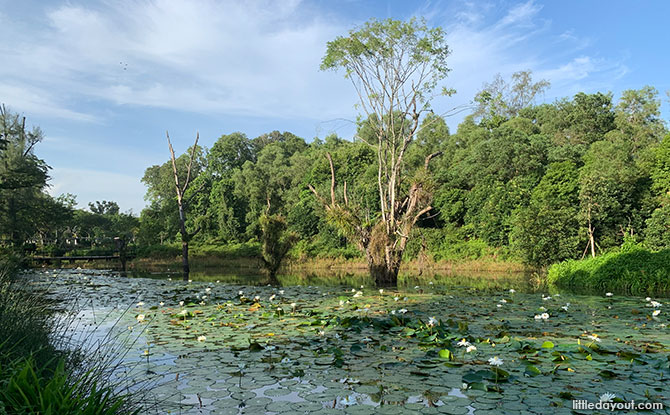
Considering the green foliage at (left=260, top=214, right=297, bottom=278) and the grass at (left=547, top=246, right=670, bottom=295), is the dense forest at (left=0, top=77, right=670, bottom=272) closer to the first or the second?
the green foliage at (left=260, top=214, right=297, bottom=278)

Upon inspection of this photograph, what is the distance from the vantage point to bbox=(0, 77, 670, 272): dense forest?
21.7m

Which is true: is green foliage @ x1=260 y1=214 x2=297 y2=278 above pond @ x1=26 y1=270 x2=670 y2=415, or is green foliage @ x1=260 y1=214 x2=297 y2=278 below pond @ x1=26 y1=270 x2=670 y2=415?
above

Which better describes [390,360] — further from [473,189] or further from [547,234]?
[473,189]

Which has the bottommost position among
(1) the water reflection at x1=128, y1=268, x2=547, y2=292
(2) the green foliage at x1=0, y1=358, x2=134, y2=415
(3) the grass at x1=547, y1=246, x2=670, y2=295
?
(1) the water reflection at x1=128, y1=268, x2=547, y2=292

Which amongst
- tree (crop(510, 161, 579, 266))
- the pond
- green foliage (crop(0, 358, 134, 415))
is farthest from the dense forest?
green foliage (crop(0, 358, 134, 415))

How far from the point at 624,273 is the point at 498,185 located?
15.7 metres

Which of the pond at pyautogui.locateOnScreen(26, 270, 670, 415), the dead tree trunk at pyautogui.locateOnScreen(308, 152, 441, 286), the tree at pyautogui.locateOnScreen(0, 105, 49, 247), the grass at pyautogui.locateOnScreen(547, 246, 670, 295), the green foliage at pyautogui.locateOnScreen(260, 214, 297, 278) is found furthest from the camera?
the tree at pyautogui.locateOnScreen(0, 105, 49, 247)

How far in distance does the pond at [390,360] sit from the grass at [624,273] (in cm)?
548

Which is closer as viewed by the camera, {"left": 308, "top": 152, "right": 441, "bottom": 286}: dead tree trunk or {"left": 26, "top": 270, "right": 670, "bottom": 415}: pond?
{"left": 26, "top": 270, "right": 670, "bottom": 415}: pond

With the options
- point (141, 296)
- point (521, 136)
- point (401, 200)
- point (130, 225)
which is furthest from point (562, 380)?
point (130, 225)

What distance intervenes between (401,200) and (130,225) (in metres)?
38.7

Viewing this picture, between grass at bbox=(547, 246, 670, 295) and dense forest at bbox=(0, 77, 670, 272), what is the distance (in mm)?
4362

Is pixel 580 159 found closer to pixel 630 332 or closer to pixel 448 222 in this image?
pixel 448 222

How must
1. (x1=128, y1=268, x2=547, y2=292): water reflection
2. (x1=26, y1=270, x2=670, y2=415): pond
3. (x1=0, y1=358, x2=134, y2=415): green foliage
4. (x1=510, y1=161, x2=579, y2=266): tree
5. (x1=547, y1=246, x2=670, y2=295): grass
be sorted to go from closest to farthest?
(x1=0, y1=358, x2=134, y2=415): green foliage < (x1=26, y1=270, x2=670, y2=415): pond < (x1=547, y1=246, x2=670, y2=295): grass < (x1=128, y1=268, x2=547, y2=292): water reflection < (x1=510, y1=161, x2=579, y2=266): tree
